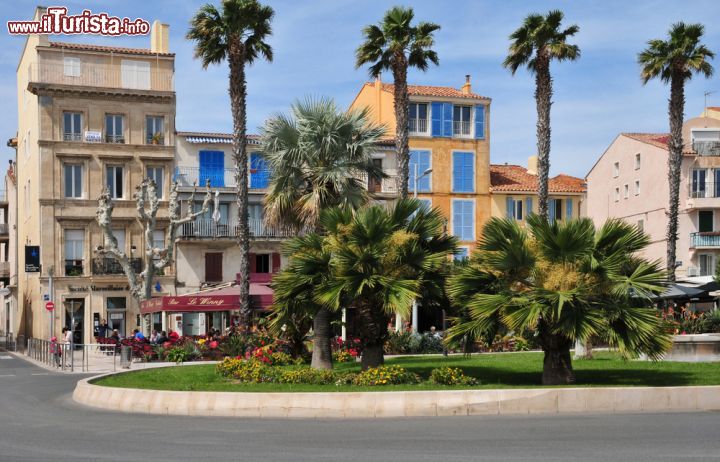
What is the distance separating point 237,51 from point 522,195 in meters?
30.1

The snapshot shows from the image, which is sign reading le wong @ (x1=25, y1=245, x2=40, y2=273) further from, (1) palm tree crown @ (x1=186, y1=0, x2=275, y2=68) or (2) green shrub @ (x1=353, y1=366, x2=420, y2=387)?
(2) green shrub @ (x1=353, y1=366, x2=420, y2=387)

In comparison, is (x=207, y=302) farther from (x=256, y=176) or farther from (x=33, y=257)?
(x=256, y=176)

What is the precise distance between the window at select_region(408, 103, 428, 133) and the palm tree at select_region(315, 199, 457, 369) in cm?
3647

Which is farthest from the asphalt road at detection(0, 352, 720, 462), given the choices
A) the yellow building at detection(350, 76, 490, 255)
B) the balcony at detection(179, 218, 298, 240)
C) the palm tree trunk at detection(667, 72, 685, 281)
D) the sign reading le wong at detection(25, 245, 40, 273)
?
the yellow building at detection(350, 76, 490, 255)

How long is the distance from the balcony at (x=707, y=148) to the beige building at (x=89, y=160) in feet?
109

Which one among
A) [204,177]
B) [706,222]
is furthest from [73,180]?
[706,222]

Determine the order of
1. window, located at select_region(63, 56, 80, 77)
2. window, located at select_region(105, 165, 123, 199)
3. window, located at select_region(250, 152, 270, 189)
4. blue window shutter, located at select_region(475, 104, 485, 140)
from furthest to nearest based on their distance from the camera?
blue window shutter, located at select_region(475, 104, 485, 140) → window, located at select_region(250, 152, 270, 189) → window, located at select_region(105, 165, 123, 199) → window, located at select_region(63, 56, 80, 77)

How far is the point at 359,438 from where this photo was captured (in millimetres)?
14664

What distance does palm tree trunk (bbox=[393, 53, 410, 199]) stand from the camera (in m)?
36.5

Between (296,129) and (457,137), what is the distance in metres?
33.7

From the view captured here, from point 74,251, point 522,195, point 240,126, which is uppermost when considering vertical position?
point 240,126

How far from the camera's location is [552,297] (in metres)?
19.0

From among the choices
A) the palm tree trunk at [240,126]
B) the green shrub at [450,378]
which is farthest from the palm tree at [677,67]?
the green shrub at [450,378]

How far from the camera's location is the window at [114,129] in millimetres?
52562
